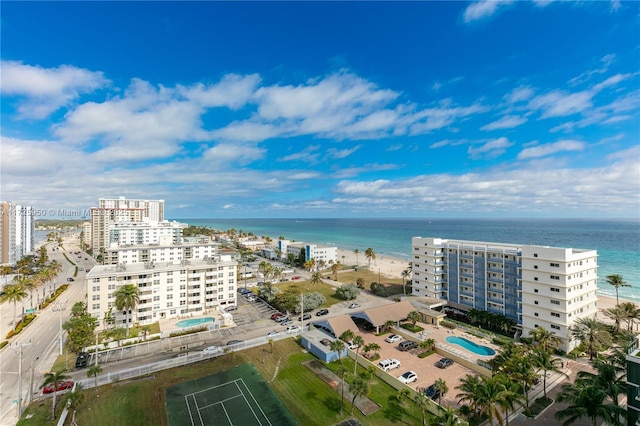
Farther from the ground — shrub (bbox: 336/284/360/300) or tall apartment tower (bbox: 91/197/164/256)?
tall apartment tower (bbox: 91/197/164/256)

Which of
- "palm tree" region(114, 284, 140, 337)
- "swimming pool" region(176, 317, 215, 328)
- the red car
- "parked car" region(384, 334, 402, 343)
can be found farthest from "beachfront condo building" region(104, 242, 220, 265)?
"parked car" region(384, 334, 402, 343)

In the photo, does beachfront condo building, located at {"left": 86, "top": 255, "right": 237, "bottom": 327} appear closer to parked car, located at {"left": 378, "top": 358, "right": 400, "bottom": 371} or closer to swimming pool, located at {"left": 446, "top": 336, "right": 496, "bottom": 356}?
parked car, located at {"left": 378, "top": 358, "right": 400, "bottom": 371}

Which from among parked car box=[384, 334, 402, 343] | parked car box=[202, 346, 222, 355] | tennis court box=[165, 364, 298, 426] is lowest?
tennis court box=[165, 364, 298, 426]

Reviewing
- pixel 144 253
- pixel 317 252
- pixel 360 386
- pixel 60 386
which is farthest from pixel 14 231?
pixel 360 386

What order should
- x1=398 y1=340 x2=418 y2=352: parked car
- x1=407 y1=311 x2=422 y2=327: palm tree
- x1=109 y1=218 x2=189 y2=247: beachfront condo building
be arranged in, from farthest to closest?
x1=109 y1=218 x2=189 y2=247: beachfront condo building, x1=407 y1=311 x2=422 y2=327: palm tree, x1=398 y1=340 x2=418 y2=352: parked car

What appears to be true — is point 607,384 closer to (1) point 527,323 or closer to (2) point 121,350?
(1) point 527,323

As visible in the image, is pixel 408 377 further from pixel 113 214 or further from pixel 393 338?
pixel 113 214
